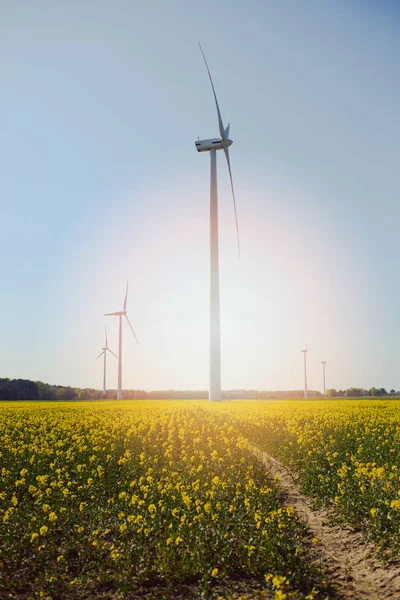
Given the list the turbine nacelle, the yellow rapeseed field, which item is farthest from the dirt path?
the turbine nacelle

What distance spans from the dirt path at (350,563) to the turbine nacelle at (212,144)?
155 ft

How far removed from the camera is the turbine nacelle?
54.1 m

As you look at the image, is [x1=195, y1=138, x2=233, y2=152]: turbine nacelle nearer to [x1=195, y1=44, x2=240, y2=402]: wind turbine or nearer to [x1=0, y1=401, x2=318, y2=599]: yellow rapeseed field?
[x1=195, y1=44, x2=240, y2=402]: wind turbine

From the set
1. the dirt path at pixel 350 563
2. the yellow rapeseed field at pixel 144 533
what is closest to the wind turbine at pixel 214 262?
the yellow rapeseed field at pixel 144 533

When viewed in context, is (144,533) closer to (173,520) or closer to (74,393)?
(173,520)

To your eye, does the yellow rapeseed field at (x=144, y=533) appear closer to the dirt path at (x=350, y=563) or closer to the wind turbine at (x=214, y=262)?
the dirt path at (x=350, y=563)

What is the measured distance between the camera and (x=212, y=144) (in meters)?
54.3

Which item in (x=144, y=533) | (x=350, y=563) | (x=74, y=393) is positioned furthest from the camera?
(x=74, y=393)

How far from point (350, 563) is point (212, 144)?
50409 millimetres

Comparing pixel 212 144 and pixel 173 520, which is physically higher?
pixel 212 144

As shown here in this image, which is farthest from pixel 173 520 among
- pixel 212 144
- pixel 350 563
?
pixel 212 144

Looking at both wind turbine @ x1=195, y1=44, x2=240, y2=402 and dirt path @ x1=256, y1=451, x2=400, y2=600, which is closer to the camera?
dirt path @ x1=256, y1=451, x2=400, y2=600

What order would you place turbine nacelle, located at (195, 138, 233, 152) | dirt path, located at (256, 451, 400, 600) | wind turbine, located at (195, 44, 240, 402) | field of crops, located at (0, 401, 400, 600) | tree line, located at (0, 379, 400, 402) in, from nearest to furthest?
dirt path, located at (256, 451, 400, 600) < field of crops, located at (0, 401, 400, 600) < wind turbine, located at (195, 44, 240, 402) < turbine nacelle, located at (195, 138, 233, 152) < tree line, located at (0, 379, 400, 402)

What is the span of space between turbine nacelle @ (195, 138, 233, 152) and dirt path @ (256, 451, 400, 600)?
47167 millimetres
